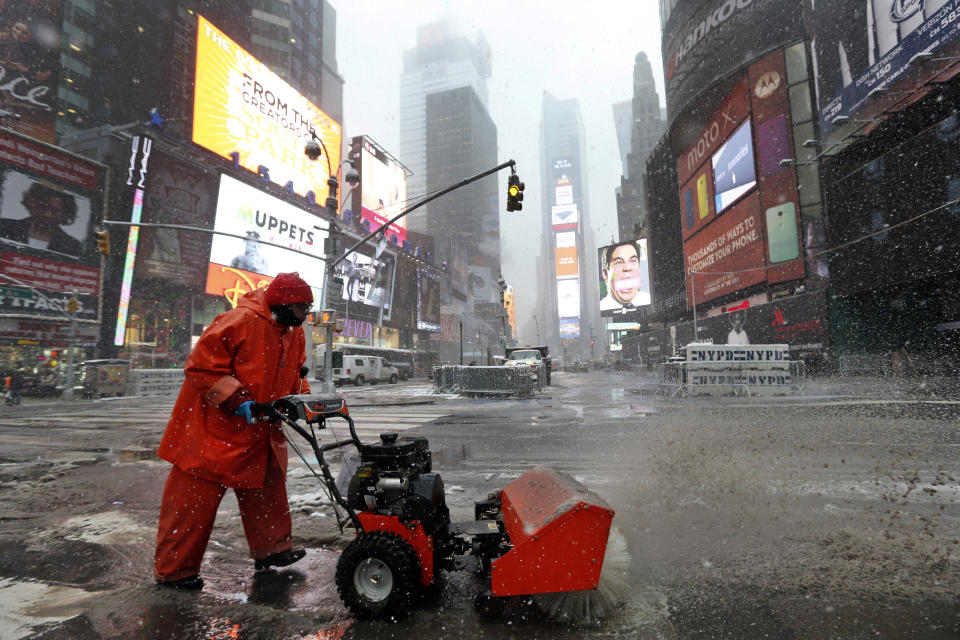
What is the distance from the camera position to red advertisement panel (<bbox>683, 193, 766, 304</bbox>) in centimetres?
3109

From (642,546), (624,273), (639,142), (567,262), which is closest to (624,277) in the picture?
(624,273)

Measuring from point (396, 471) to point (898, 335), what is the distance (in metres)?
30.3

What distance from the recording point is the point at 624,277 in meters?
69.9

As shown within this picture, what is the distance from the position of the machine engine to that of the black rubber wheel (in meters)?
0.16

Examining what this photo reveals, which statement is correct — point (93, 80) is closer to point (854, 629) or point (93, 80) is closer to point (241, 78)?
point (241, 78)

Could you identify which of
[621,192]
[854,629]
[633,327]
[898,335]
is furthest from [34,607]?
[621,192]

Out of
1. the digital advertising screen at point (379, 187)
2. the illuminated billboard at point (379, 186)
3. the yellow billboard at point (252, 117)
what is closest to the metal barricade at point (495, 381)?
the yellow billboard at point (252, 117)

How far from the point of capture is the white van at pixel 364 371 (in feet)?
99.6

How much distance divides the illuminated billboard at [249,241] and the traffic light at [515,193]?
21.4 m

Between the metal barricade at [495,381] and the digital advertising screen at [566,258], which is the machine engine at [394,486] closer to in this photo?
the metal barricade at [495,381]

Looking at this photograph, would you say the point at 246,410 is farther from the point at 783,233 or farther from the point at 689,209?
the point at 689,209

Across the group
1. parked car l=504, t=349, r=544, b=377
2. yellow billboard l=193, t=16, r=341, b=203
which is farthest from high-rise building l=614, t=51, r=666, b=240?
parked car l=504, t=349, r=544, b=377

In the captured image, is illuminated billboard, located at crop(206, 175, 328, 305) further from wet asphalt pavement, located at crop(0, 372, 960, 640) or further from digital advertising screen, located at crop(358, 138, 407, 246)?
wet asphalt pavement, located at crop(0, 372, 960, 640)

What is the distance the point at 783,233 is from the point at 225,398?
33797mm
